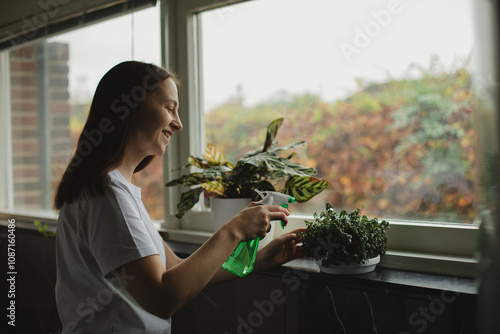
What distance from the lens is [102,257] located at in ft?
3.00

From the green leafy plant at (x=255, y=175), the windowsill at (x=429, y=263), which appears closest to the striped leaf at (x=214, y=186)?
the green leafy plant at (x=255, y=175)

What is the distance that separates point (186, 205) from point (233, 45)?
627mm

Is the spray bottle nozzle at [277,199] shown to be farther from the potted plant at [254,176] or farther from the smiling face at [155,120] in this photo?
the smiling face at [155,120]

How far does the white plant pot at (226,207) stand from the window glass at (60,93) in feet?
1.74

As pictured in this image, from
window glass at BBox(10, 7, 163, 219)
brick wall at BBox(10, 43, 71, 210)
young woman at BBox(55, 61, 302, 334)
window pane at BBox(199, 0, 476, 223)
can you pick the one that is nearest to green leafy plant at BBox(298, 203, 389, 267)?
young woman at BBox(55, 61, 302, 334)

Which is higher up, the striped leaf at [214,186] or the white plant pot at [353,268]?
the striped leaf at [214,186]

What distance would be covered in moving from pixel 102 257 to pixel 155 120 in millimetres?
333

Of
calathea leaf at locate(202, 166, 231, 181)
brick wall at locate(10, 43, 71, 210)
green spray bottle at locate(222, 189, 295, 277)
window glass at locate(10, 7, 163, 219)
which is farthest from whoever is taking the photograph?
brick wall at locate(10, 43, 71, 210)

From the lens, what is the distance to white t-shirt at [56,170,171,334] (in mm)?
910

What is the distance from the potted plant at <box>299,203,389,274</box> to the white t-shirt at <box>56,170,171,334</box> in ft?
1.27

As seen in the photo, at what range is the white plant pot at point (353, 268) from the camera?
1074 mm

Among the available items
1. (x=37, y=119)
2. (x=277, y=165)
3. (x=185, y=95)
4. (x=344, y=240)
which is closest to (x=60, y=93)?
(x=37, y=119)

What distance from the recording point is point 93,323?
3.33 feet

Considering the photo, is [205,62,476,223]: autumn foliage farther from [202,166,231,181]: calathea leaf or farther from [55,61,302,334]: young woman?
[55,61,302,334]: young woman
